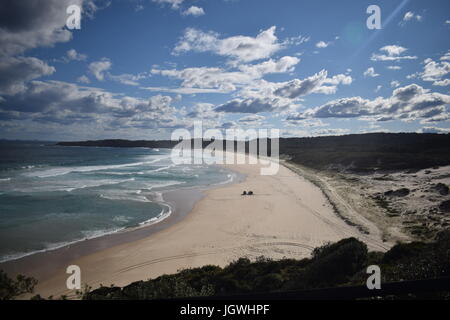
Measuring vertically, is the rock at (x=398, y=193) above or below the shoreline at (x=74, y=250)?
above

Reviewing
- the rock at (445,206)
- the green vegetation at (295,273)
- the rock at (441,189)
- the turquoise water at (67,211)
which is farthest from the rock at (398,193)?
the turquoise water at (67,211)

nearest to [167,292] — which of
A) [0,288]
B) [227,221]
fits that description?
[0,288]

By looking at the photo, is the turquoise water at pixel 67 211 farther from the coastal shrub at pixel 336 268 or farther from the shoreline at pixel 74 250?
the coastal shrub at pixel 336 268

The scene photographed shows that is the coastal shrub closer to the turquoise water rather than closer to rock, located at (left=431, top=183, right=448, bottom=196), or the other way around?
the turquoise water

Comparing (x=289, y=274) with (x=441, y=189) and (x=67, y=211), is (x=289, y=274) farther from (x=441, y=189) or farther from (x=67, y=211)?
(x=441, y=189)
